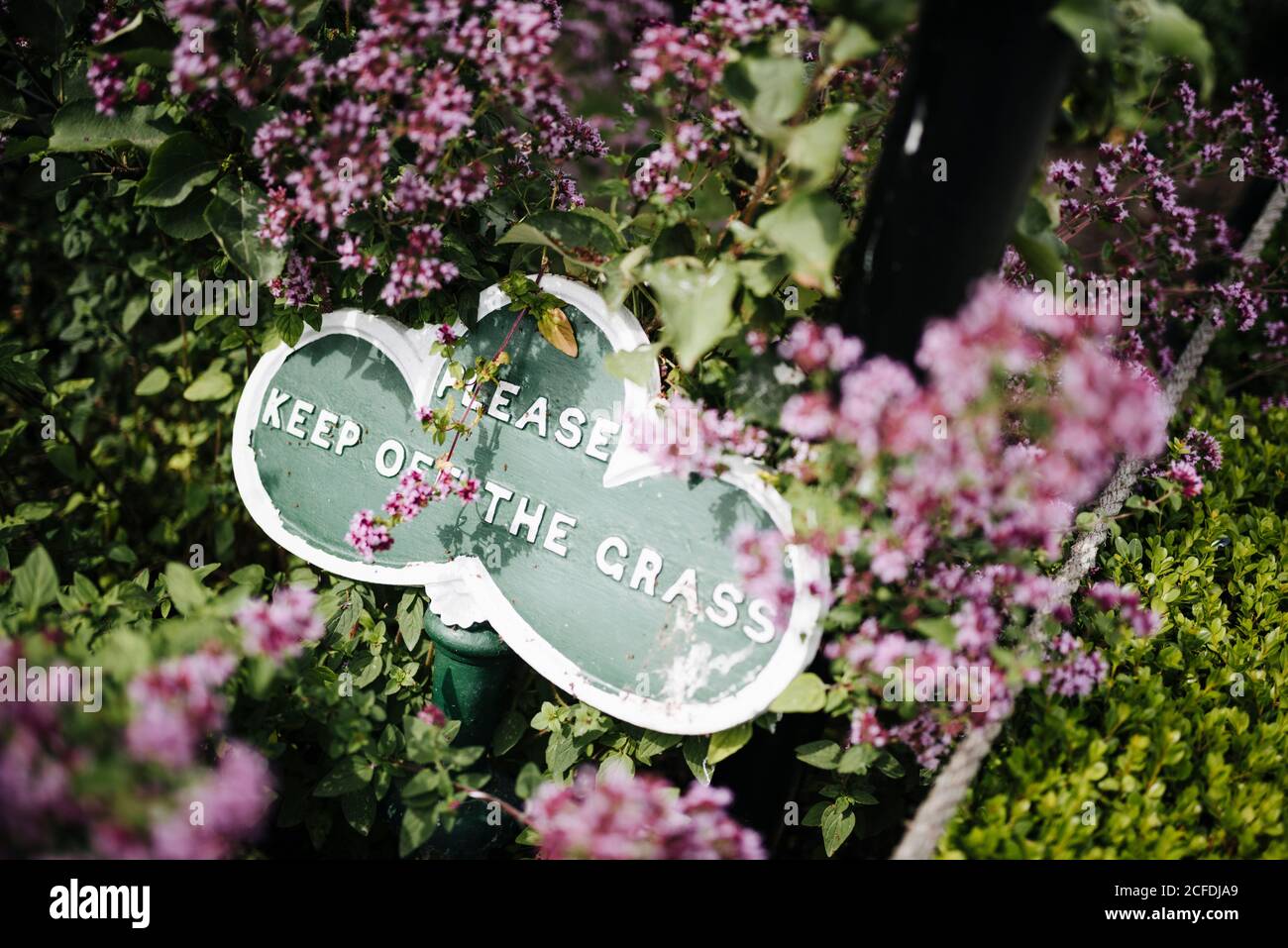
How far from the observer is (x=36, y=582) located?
1572 mm

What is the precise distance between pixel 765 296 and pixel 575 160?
0.80 m

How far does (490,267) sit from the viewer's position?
83.0 inches

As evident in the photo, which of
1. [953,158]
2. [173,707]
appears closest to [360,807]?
A: [173,707]

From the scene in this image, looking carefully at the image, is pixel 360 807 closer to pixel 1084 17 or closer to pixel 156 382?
pixel 156 382

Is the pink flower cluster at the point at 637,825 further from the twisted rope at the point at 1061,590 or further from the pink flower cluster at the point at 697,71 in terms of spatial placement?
the pink flower cluster at the point at 697,71

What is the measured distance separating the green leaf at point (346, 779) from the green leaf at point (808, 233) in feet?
4.69

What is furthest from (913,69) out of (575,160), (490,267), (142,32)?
(142,32)

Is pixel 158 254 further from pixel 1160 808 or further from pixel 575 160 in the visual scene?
pixel 1160 808

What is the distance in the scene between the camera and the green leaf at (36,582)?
61.6 inches

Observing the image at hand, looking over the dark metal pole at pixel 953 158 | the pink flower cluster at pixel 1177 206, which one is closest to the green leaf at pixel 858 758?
the dark metal pole at pixel 953 158

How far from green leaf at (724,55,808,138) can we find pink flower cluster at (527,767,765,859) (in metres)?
1.22

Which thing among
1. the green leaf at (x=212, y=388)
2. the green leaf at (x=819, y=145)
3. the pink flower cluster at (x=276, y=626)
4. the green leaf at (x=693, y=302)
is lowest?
the green leaf at (x=212, y=388)

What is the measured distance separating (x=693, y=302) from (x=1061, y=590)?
4.01 feet
